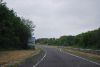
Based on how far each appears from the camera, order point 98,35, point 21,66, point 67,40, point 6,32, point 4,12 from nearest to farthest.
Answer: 1. point 21,66
2. point 4,12
3. point 6,32
4. point 98,35
5. point 67,40

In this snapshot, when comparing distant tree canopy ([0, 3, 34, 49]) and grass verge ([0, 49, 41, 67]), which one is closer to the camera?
grass verge ([0, 49, 41, 67])

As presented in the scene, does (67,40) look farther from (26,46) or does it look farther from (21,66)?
(21,66)

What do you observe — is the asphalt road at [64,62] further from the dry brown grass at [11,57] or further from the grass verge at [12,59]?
the dry brown grass at [11,57]

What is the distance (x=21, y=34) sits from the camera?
87938 mm

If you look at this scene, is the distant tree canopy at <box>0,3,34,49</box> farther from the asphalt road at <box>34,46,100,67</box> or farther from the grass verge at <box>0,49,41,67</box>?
the asphalt road at <box>34,46,100,67</box>

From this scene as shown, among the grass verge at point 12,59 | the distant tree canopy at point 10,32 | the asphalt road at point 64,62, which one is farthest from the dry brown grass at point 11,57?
the distant tree canopy at point 10,32

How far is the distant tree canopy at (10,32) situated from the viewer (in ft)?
217

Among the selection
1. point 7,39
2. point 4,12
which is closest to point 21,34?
point 7,39

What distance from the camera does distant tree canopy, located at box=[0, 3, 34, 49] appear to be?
66.2m


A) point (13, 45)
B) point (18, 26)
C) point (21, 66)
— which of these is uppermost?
point (18, 26)

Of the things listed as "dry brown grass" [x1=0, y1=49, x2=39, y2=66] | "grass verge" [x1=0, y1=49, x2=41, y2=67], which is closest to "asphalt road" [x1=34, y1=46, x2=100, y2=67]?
"grass verge" [x1=0, y1=49, x2=41, y2=67]

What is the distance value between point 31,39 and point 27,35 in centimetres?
224

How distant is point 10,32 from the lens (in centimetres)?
7212

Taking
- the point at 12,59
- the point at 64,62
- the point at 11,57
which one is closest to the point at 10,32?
the point at 11,57
